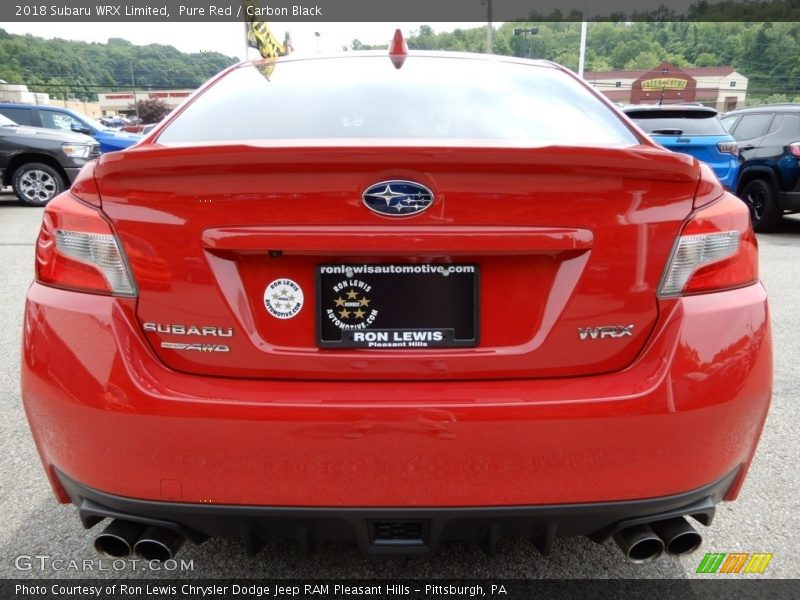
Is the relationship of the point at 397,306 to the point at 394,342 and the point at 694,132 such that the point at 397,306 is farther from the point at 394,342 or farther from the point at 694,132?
the point at 694,132

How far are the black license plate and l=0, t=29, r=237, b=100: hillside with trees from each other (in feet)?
201

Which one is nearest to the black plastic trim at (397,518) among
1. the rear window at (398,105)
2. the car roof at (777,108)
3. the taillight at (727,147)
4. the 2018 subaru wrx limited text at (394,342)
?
the 2018 subaru wrx limited text at (394,342)

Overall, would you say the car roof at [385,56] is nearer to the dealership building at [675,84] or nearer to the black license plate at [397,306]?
the black license plate at [397,306]

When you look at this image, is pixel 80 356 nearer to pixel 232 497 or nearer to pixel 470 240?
pixel 232 497

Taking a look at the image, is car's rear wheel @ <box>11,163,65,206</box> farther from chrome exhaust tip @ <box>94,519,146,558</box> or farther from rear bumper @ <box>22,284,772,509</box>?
rear bumper @ <box>22,284,772,509</box>

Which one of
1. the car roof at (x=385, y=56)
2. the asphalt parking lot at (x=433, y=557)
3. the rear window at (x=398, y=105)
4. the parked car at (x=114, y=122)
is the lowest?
the parked car at (x=114, y=122)

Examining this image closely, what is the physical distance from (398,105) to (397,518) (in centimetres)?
127

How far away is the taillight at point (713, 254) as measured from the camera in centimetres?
154

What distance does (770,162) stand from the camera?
29.5 feet

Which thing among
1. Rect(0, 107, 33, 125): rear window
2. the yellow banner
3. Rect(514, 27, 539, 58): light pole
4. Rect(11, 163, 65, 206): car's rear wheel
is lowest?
Rect(11, 163, 65, 206): car's rear wheel

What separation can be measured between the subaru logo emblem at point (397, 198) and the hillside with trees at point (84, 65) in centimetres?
6116

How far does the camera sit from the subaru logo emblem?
4.77ft

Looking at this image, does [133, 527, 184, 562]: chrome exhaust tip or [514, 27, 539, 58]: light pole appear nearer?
[133, 527, 184, 562]: chrome exhaust tip

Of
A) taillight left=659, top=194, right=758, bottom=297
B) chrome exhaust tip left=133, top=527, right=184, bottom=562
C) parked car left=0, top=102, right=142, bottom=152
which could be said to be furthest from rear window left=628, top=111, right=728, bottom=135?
parked car left=0, top=102, right=142, bottom=152
